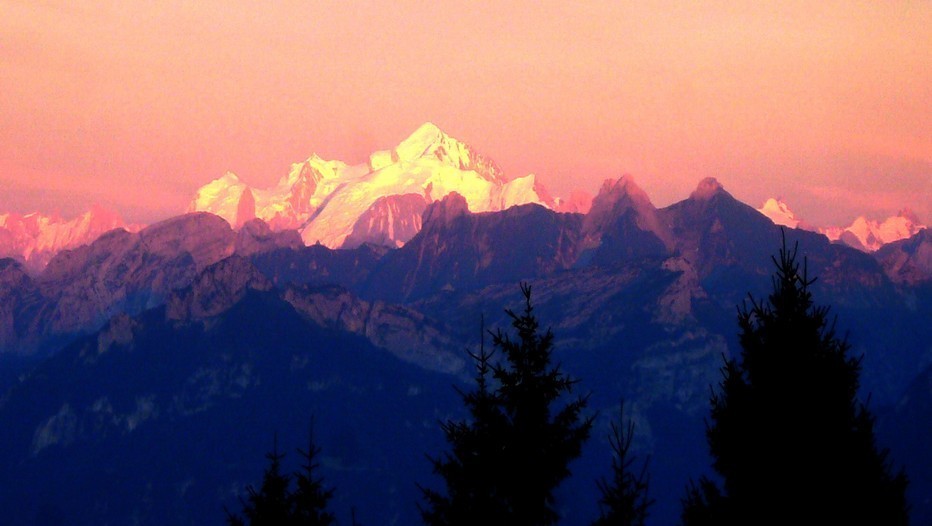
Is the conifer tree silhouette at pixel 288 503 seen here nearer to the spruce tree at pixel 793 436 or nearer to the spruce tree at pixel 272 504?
the spruce tree at pixel 272 504

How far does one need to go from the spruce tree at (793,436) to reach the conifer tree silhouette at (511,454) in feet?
17.1

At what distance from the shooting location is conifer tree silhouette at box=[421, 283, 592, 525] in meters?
47.4

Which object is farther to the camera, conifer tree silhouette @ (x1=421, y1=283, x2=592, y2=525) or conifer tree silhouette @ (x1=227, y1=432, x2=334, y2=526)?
conifer tree silhouette @ (x1=227, y1=432, x2=334, y2=526)

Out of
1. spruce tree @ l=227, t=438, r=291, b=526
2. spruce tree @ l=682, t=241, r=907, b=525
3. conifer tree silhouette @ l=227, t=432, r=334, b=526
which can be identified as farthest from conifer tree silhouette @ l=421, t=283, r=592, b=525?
spruce tree @ l=227, t=438, r=291, b=526

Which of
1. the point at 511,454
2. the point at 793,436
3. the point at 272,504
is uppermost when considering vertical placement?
the point at 272,504

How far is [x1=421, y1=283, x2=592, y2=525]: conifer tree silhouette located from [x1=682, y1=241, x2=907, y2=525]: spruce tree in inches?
205

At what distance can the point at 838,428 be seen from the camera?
137 ft

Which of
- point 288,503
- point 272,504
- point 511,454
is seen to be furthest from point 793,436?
point 272,504

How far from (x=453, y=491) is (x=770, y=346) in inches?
443

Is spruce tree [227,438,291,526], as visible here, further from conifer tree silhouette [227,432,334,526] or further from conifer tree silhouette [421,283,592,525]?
conifer tree silhouette [421,283,592,525]

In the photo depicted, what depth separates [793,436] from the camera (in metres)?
41.9

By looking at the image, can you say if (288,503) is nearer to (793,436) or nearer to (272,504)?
(272,504)

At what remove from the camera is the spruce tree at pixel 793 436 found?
4103 cm

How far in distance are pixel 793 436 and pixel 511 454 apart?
9.68m
